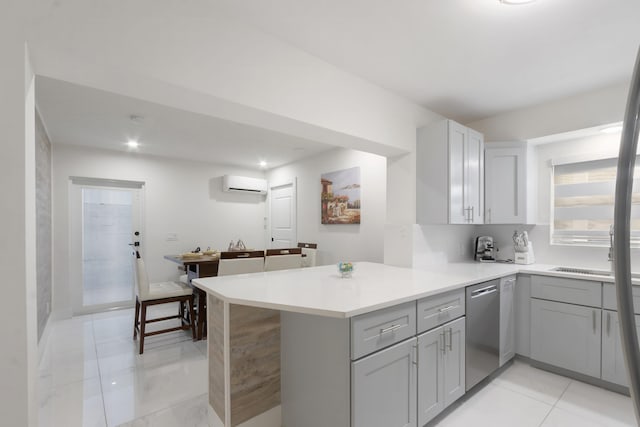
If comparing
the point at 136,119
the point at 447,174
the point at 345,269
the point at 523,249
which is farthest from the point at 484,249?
the point at 136,119

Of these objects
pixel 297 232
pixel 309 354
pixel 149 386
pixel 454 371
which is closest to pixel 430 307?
pixel 454 371

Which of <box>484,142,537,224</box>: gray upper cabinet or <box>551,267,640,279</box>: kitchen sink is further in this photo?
<box>484,142,537,224</box>: gray upper cabinet

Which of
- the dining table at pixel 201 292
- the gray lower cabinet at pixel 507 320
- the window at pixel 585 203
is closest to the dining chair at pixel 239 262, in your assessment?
the dining table at pixel 201 292

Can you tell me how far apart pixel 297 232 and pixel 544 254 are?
11.3ft

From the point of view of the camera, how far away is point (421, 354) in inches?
71.7

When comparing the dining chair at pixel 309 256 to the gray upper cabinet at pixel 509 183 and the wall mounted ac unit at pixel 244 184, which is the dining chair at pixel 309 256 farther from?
the gray upper cabinet at pixel 509 183

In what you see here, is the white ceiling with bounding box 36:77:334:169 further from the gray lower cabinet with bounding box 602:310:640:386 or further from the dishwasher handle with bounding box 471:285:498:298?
the gray lower cabinet with bounding box 602:310:640:386

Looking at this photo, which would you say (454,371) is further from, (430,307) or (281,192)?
(281,192)

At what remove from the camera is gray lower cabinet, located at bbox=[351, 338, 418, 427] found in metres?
1.48

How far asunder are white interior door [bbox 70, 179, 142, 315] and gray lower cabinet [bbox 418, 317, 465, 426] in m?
4.75

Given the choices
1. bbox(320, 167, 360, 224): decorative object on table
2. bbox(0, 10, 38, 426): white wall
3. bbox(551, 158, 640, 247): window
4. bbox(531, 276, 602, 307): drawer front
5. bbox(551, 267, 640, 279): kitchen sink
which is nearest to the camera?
bbox(0, 10, 38, 426): white wall

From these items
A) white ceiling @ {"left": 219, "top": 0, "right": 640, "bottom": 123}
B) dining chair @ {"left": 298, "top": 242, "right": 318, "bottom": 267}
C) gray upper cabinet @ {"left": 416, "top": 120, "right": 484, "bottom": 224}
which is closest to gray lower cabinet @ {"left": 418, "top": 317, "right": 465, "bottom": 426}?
gray upper cabinet @ {"left": 416, "top": 120, "right": 484, "bottom": 224}

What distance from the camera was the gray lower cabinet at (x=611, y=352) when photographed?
7.41ft

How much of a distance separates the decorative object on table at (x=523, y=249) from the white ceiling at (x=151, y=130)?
270 centimetres
